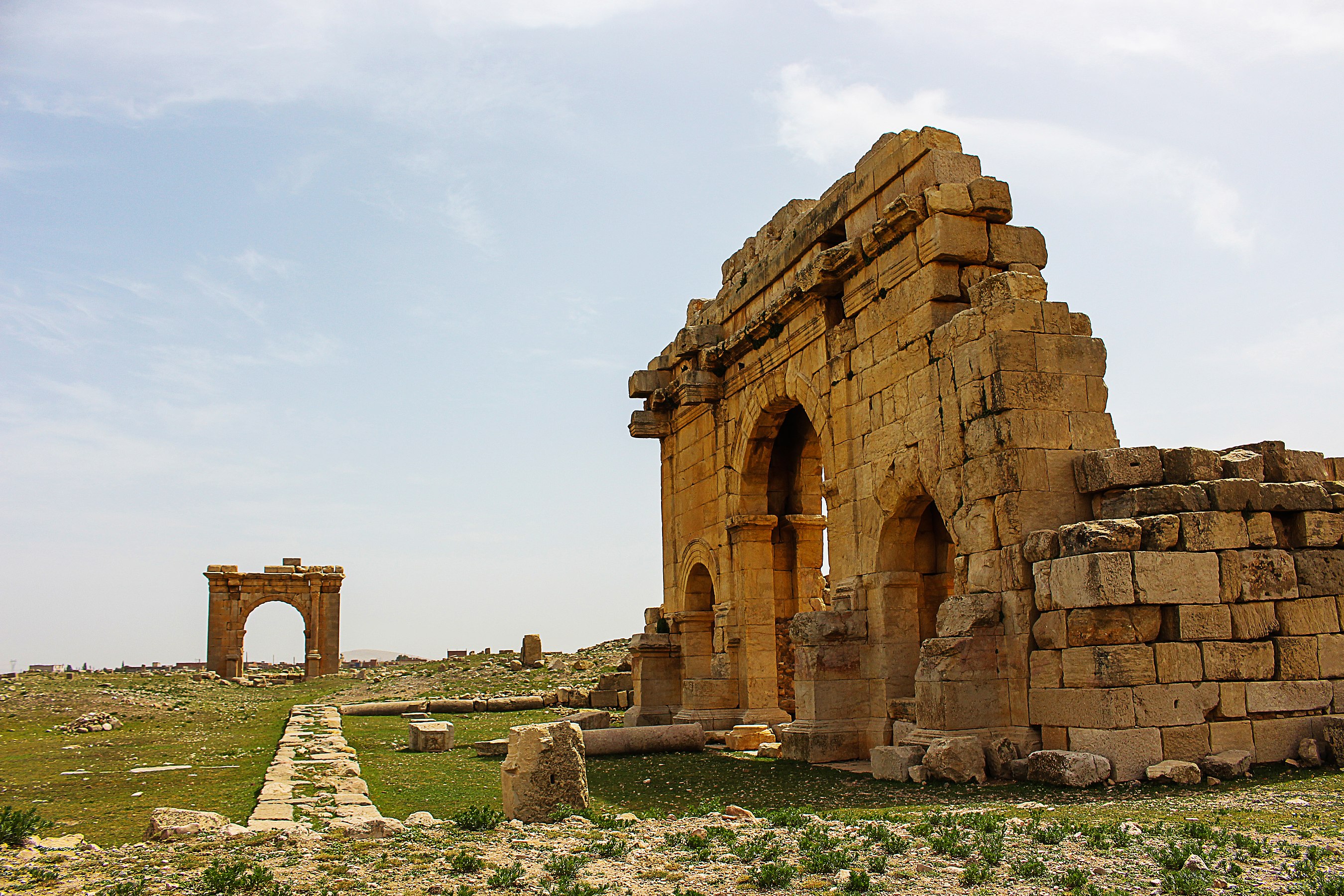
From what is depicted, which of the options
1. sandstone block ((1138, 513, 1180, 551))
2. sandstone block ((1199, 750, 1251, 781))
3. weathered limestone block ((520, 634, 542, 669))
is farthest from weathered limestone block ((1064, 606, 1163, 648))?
weathered limestone block ((520, 634, 542, 669))

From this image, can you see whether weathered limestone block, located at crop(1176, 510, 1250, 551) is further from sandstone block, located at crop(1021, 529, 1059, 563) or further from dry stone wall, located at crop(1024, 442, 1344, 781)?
sandstone block, located at crop(1021, 529, 1059, 563)

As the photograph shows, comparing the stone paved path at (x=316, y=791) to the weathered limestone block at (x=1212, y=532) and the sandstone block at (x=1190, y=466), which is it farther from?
the sandstone block at (x=1190, y=466)

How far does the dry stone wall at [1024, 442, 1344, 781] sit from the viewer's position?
8.37 meters

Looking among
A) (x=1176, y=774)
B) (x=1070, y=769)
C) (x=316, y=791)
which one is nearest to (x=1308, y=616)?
(x=1176, y=774)

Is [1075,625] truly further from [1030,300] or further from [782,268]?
[782,268]

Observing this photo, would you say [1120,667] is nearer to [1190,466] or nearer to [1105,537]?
[1105,537]

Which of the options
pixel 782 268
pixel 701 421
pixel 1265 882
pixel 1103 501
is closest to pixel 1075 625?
pixel 1103 501

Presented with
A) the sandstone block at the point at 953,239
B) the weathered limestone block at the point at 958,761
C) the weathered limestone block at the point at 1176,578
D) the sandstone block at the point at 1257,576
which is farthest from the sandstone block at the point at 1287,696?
the sandstone block at the point at 953,239

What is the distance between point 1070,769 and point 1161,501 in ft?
7.68

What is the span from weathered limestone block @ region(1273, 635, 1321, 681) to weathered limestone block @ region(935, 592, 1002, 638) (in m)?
2.20

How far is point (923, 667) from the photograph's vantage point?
381 inches

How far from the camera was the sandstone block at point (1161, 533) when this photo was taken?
28.2 feet

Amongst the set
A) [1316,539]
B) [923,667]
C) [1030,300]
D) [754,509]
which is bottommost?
[923,667]

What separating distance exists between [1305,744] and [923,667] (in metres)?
3.01
